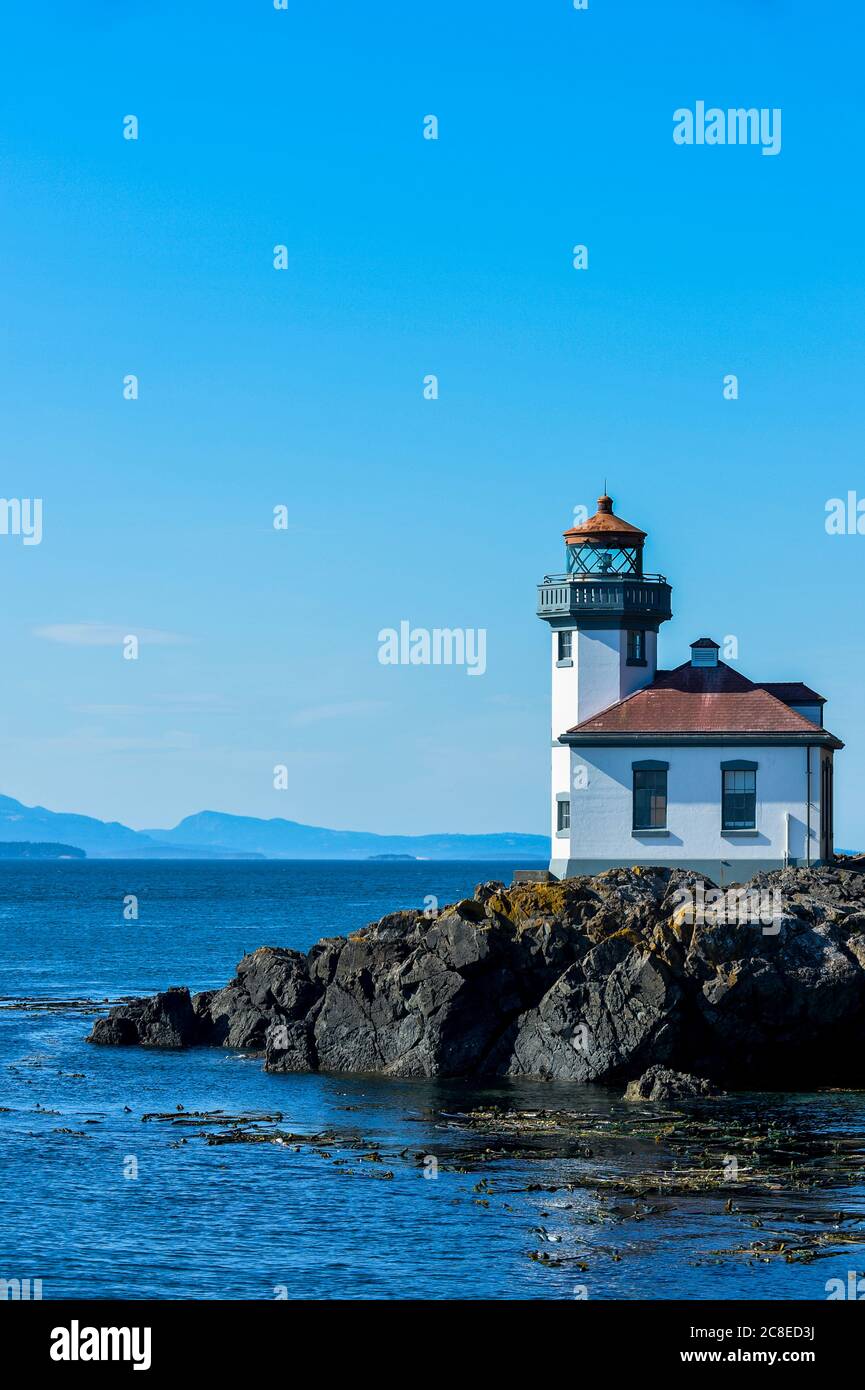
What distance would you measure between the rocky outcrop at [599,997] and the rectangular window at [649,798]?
7.54 m

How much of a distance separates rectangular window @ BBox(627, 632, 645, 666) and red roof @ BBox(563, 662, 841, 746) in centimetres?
97

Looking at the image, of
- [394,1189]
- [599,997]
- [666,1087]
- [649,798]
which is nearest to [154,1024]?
[599,997]

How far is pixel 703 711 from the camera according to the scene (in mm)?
50969

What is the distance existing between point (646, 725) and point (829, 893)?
7.64 metres

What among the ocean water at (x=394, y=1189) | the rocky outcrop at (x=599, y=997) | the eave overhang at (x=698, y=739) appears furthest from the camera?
the eave overhang at (x=698, y=739)

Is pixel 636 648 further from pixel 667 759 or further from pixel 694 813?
pixel 694 813

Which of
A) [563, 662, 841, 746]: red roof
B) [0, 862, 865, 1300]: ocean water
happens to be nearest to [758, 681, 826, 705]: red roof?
[563, 662, 841, 746]: red roof

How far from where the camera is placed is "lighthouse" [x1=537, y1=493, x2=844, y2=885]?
5006 cm

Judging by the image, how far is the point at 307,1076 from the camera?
3912cm

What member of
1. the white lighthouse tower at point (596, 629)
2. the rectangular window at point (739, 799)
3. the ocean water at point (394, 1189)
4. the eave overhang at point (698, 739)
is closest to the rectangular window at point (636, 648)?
the white lighthouse tower at point (596, 629)

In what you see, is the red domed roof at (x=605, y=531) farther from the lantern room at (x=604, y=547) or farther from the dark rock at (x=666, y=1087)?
the dark rock at (x=666, y=1087)

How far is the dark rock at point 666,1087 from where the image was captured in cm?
3462
